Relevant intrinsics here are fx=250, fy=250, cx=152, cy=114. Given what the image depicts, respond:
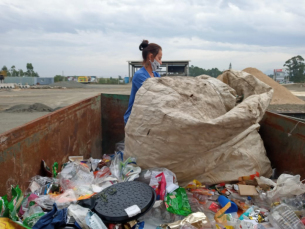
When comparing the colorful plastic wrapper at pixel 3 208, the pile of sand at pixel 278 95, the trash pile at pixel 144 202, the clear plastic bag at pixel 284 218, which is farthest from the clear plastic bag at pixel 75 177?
the pile of sand at pixel 278 95

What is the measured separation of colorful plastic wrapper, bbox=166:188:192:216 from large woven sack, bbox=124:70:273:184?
7.5 inches

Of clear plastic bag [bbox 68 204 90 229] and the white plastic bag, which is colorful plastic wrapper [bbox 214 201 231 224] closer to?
the white plastic bag

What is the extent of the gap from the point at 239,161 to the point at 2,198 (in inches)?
57.9

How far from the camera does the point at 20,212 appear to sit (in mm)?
1244

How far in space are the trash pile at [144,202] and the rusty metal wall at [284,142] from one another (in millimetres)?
265

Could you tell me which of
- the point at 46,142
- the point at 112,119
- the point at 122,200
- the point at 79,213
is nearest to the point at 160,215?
the point at 122,200

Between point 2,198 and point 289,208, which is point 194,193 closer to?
point 289,208

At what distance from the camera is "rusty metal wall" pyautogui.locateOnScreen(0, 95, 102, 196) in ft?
4.21

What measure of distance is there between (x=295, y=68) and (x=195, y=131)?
35.8m

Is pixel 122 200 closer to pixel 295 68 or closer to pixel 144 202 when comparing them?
pixel 144 202

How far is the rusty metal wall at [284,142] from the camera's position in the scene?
1748 millimetres

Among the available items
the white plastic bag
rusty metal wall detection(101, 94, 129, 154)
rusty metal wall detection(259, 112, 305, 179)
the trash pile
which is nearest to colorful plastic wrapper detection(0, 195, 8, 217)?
→ the trash pile

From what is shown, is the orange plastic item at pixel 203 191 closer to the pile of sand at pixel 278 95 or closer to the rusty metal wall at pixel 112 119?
the rusty metal wall at pixel 112 119

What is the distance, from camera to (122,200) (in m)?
1.30
